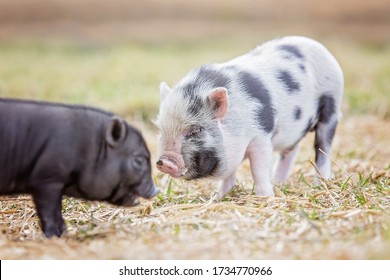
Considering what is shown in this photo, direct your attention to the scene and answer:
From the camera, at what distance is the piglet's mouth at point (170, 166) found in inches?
166

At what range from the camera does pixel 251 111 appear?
4520 mm

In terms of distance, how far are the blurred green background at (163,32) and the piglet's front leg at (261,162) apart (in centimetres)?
656

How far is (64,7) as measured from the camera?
14.5 meters

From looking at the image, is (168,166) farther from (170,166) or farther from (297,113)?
(297,113)

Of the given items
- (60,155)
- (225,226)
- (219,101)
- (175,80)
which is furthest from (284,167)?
(175,80)

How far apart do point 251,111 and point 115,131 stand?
1203 millimetres

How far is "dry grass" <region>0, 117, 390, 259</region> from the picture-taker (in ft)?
10.8

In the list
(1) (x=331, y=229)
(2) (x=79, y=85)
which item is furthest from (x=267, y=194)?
(2) (x=79, y=85)

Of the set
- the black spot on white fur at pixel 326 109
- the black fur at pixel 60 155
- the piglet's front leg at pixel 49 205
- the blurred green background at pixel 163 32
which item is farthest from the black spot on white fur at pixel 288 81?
the blurred green background at pixel 163 32

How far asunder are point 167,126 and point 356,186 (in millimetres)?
1387

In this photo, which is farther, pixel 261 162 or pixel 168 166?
pixel 261 162

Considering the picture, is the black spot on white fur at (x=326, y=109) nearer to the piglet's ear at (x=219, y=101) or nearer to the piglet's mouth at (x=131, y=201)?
the piglet's ear at (x=219, y=101)

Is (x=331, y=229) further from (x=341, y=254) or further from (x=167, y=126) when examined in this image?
(x=167, y=126)

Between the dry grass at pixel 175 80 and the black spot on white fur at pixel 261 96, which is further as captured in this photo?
the black spot on white fur at pixel 261 96
